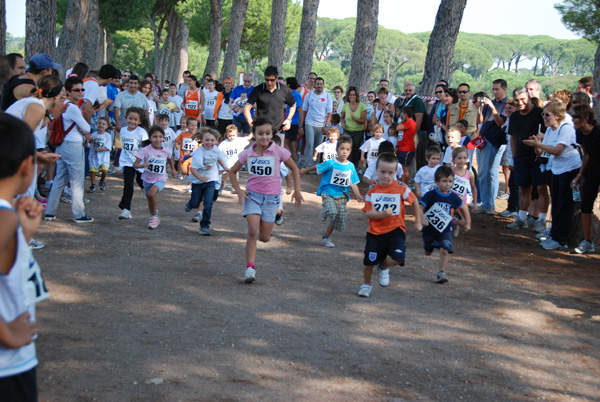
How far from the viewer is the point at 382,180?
7.38 meters

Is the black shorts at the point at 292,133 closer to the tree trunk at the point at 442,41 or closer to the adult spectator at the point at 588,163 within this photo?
the tree trunk at the point at 442,41

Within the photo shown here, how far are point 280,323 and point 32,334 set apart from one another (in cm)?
355

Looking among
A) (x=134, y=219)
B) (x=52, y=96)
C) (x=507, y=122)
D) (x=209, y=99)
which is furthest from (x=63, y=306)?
(x=209, y=99)

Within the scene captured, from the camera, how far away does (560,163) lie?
401 inches

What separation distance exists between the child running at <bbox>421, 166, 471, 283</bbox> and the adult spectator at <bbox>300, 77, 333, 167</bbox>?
9458 millimetres

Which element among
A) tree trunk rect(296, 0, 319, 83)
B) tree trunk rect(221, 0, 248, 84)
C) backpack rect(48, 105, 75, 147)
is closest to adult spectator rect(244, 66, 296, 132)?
backpack rect(48, 105, 75, 147)

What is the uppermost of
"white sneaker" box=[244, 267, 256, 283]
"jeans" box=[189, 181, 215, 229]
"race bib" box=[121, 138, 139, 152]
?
"race bib" box=[121, 138, 139, 152]

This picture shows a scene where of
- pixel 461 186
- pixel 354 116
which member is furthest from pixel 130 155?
pixel 354 116

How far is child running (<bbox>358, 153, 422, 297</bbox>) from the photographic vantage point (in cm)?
728

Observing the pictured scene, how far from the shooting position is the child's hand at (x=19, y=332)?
2729 millimetres

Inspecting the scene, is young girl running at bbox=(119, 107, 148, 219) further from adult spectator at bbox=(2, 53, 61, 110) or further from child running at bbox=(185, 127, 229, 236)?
adult spectator at bbox=(2, 53, 61, 110)

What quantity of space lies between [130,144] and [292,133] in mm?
5968

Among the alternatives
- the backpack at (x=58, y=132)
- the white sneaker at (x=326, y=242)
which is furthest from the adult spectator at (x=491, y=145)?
the backpack at (x=58, y=132)

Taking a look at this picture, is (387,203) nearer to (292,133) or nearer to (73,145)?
(73,145)
